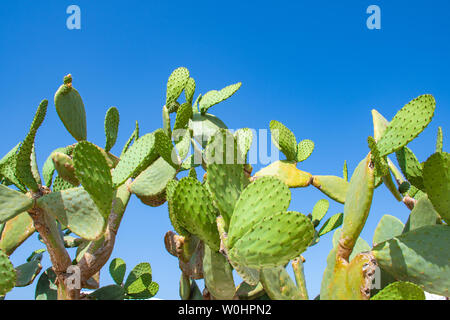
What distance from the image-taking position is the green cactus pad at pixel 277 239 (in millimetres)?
1316

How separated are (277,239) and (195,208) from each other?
1.01 ft

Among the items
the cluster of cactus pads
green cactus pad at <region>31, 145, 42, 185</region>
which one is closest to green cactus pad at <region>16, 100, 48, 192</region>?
the cluster of cactus pads

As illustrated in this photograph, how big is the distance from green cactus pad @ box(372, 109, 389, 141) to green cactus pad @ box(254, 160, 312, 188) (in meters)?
0.53

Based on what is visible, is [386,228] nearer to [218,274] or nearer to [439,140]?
[439,140]

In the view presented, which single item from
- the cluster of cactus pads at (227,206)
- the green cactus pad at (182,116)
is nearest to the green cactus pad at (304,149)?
the cluster of cactus pads at (227,206)

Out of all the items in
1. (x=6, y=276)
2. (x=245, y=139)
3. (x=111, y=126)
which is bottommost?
(x=6, y=276)

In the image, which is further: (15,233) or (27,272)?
(27,272)

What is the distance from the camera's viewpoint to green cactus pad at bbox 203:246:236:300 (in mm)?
1641

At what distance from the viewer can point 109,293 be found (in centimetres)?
252

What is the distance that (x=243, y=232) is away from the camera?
57.6 inches

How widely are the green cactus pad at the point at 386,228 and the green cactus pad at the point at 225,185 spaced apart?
3.69 feet

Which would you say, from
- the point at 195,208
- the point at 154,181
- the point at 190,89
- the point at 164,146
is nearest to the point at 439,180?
the point at 195,208
